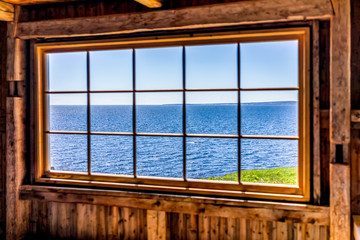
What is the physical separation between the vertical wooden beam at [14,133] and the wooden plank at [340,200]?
261cm

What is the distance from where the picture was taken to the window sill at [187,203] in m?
2.02

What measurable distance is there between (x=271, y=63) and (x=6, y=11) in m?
37.8

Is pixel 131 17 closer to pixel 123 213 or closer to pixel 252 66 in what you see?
pixel 123 213

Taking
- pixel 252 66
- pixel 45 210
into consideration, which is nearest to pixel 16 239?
pixel 45 210

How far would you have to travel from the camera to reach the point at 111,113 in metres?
40.9

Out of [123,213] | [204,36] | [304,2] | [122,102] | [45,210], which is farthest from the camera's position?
[122,102]

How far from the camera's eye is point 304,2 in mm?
1938

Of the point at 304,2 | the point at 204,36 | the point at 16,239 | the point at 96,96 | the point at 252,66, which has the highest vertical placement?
the point at 252,66

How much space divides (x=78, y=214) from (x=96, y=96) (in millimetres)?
37825

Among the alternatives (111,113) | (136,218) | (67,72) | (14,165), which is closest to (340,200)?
(136,218)

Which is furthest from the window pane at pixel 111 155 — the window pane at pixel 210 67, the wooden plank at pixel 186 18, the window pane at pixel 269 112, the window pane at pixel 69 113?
the wooden plank at pixel 186 18

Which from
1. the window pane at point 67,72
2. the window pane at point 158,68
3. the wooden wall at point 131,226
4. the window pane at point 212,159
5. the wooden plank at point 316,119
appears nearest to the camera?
the wooden plank at point 316,119

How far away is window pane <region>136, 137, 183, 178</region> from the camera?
30.4 meters

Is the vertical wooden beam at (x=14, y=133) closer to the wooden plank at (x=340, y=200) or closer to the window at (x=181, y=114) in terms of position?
the wooden plank at (x=340, y=200)
